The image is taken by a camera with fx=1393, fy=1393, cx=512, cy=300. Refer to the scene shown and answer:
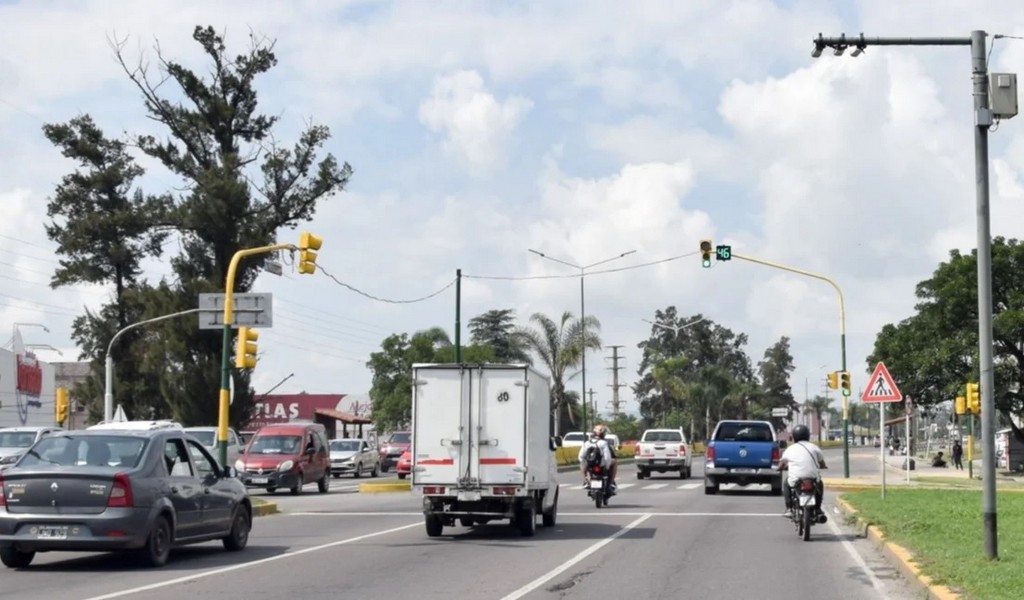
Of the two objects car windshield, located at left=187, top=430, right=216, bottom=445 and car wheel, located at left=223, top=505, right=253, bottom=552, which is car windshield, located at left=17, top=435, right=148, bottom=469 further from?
car windshield, located at left=187, top=430, right=216, bottom=445

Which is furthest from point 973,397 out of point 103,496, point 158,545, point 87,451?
point 103,496

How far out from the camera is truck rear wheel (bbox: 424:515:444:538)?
69.7 ft

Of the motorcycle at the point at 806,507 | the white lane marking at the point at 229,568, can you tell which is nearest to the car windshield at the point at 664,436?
the white lane marking at the point at 229,568

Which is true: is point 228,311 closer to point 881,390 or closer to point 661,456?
point 881,390

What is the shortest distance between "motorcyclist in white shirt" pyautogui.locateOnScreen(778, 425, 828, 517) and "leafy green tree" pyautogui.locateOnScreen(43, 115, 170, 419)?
46.9 metres

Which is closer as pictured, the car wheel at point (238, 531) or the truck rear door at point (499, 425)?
the car wheel at point (238, 531)

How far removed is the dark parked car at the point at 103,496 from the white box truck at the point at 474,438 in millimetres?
4344

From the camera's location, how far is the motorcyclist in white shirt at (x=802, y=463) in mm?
20531

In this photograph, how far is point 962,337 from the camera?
173 feet

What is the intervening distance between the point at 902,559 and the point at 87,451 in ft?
30.5

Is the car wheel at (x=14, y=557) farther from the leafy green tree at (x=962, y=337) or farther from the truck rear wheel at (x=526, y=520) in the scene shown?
the leafy green tree at (x=962, y=337)

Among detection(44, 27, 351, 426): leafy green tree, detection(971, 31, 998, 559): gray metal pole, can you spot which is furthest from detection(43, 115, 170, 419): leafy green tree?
detection(971, 31, 998, 559): gray metal pole

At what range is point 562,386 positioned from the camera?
2985 inches

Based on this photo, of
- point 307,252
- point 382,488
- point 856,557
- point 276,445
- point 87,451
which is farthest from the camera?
point 276,445
